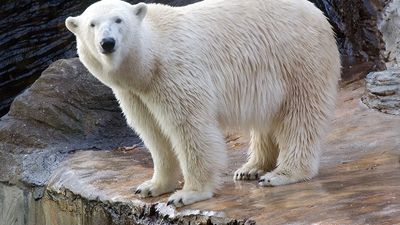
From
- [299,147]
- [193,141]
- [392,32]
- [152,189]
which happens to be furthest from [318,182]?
[392,32]

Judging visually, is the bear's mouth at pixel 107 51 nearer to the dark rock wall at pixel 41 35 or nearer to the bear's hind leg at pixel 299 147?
the bear's hind leg at pixel 299 147

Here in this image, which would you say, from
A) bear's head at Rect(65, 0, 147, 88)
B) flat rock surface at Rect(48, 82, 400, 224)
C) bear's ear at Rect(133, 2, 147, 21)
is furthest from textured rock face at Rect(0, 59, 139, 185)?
bear's ear at Rect(133, 2, 147, 21)

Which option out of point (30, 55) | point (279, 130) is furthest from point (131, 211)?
point (30, 55)

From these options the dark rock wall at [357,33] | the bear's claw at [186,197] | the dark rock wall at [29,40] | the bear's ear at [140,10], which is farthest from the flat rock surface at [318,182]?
the dark rock wall at [29,40]

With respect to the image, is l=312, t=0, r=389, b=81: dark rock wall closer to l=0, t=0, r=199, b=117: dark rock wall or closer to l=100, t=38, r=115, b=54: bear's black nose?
l=0, t=0, r=199, b=117: dark rock wall

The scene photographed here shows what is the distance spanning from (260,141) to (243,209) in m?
1.10

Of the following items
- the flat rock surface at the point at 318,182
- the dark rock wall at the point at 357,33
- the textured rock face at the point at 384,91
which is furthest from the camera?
the dark rock wall at the point at 357,33

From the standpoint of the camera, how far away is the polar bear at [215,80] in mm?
5102

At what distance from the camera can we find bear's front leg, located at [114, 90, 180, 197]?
17.5ft

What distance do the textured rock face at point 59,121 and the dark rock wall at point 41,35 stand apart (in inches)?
52.1

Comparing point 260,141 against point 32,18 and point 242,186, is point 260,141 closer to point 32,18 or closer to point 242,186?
point 242,186

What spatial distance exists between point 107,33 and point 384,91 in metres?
3.21

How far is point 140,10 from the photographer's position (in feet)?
16.8

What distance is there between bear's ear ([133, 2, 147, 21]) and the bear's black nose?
39cm
